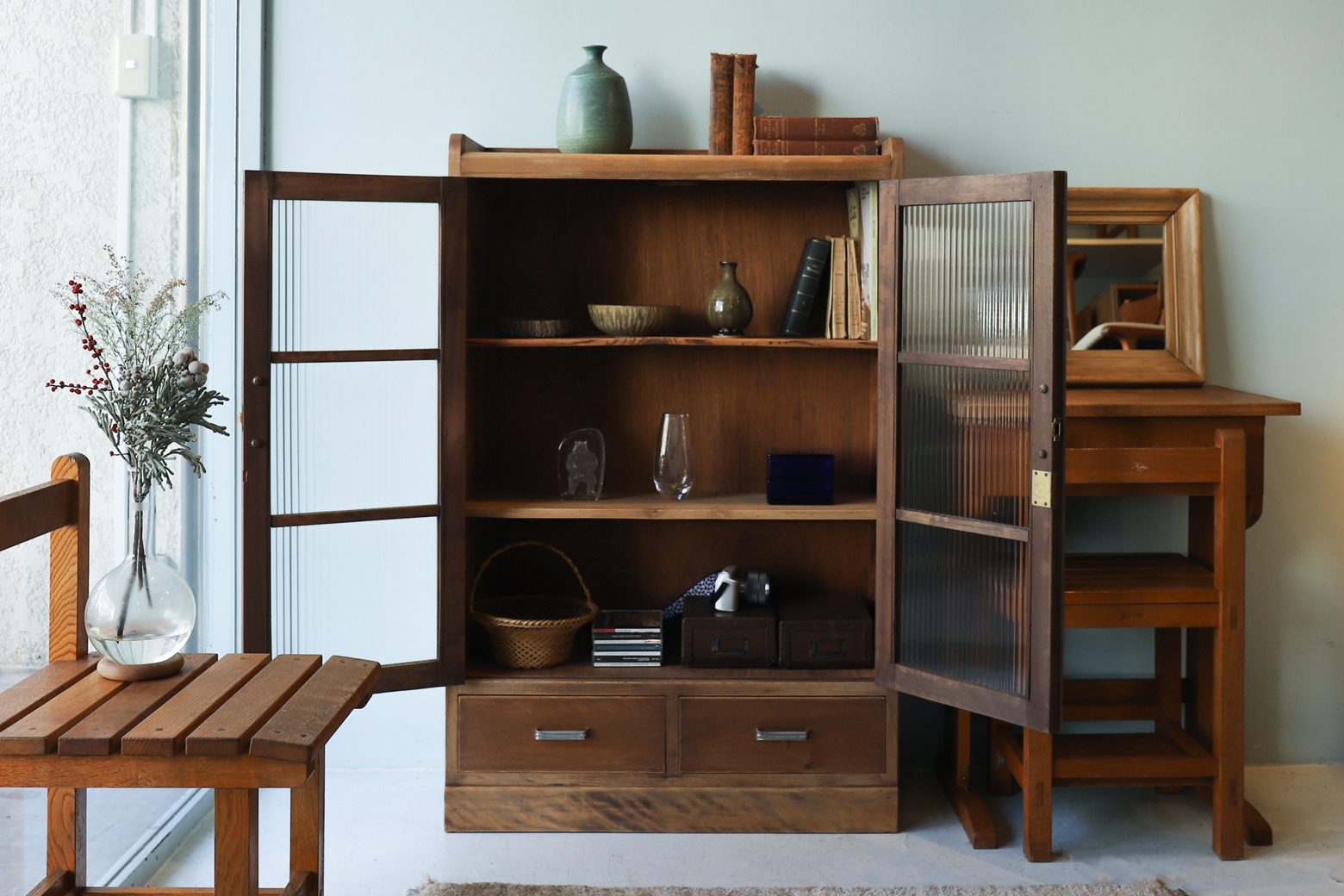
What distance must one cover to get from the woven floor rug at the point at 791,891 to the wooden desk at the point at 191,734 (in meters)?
0.67

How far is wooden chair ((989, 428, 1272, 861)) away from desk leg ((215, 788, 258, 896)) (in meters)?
1.90

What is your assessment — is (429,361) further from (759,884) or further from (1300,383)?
(1300,383)

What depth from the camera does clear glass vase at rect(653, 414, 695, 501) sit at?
297 cm

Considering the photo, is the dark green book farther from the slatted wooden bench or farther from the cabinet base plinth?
the slatted wooden bench

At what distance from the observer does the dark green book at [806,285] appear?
290 cm

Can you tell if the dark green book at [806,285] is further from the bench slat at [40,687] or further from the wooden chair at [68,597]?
the bench slat at [40,687]

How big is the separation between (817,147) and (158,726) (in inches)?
81.8

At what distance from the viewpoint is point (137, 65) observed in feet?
8.43

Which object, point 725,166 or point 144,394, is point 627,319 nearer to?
point 725,166

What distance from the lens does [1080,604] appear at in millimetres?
2734

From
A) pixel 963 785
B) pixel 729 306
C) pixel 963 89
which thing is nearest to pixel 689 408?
pixel 729 306

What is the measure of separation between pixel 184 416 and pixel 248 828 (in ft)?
2.40

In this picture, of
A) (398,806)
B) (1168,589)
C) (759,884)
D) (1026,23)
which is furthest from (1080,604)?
(398,806)

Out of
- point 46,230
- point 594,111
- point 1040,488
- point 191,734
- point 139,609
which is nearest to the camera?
point 191,734
